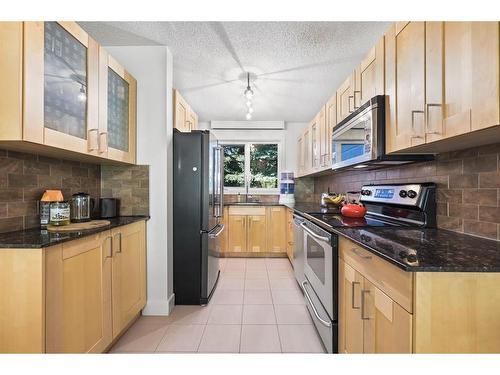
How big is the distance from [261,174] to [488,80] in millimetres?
3993

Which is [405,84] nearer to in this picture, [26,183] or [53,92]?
[53,92]

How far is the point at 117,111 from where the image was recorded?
6.72ft

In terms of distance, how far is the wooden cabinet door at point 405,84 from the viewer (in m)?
1.23

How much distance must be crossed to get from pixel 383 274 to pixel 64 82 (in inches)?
74.3

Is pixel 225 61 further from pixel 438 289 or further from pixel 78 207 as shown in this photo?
pixel 438 289

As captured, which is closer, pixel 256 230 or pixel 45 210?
pixel 45 210

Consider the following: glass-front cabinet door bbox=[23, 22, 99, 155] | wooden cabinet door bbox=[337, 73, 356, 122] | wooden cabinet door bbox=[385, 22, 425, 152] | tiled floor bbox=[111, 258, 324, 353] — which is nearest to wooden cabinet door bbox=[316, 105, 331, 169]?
wooden cabinet door bbox=[337, 73, 356, 122]

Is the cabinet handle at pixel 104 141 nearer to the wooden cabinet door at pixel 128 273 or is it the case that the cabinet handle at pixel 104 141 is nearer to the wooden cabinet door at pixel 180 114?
the wooden cabinet door at pixel 128 273

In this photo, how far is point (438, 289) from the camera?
2.72 feet

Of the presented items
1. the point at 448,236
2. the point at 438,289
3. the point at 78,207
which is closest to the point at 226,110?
the point at 78,207

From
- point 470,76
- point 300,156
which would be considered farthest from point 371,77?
point 300,156

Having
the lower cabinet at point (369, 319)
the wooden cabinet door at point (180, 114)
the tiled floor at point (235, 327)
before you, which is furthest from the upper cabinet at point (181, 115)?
the lower cabinet at point (369, 319)

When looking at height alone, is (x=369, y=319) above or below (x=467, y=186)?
below

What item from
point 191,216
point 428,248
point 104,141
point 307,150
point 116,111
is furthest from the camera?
point 307,150
